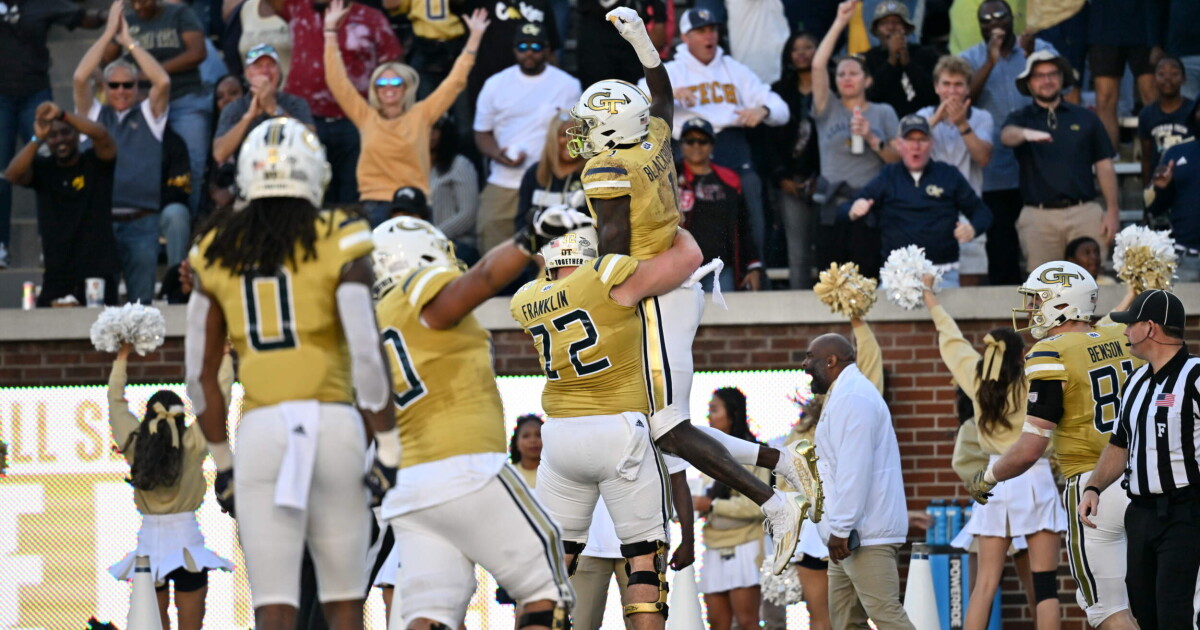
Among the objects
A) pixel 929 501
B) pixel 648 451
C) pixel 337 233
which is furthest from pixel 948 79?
pixel 337 233

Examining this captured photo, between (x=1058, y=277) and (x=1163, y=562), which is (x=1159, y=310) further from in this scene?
(x=1163, y=562)

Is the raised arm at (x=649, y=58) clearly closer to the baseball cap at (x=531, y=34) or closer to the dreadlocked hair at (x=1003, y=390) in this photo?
the dreadlocked hair at (x=1003, y=390)

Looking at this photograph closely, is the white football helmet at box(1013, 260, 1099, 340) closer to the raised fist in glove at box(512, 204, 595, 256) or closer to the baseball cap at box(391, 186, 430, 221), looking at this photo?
the raised fist in glove at box(512, 204, 595, 256)

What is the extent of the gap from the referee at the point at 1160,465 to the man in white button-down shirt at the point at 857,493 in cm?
150

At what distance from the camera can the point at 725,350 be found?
512 inches

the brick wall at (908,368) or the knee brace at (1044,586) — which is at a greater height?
the brick wall at (908,368)

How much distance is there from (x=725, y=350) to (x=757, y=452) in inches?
154

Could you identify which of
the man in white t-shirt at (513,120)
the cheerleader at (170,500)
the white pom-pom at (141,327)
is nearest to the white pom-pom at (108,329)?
the white pom-pom at (141,327)

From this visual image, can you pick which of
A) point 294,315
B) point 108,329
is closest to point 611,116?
point 294,315

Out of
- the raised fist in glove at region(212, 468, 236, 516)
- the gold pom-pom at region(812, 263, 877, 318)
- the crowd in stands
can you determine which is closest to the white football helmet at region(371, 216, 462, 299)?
the raised fist in glove at region(212, 468, 236, 516)

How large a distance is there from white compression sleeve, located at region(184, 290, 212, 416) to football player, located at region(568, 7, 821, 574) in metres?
2.61

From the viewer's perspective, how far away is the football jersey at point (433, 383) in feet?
21.2

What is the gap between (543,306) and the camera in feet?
27.2

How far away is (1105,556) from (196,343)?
5.04 metres
